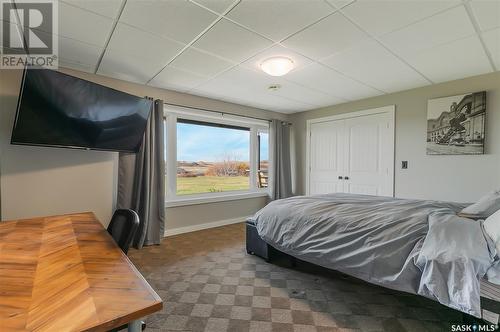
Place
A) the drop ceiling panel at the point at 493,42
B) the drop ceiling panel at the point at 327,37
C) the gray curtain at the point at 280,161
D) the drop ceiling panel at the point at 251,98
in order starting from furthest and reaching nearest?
the gray curtain at the point at 280,161 < the drop ceiling panel at the point at 251,98 < the drop ceiling panel at the point at 493,42 < the drop ceiling panel at the point at 327,37

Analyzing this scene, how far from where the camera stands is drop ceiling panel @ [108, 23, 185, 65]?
2.04 m

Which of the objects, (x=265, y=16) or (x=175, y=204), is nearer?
(x=265, y=16)

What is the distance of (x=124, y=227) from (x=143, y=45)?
1700 mm

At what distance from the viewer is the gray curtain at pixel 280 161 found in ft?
15.9

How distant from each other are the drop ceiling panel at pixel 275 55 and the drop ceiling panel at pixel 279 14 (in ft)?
0.98

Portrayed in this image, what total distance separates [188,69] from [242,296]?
249cm

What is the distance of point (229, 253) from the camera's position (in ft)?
9.85

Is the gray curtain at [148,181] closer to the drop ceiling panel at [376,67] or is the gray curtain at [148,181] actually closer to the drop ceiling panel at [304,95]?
the drop ceiling panel at [304,95]

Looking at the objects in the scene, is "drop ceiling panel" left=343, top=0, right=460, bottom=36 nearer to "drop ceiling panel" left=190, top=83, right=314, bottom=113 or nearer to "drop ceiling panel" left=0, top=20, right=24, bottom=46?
"drop ceiling panel" left=190, top=83, right=314, bottom=113

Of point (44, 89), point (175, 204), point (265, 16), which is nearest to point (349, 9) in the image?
point (265, 16)

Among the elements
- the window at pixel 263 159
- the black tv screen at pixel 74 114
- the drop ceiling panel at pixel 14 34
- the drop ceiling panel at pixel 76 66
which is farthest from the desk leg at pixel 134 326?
the window at pixel 263 159

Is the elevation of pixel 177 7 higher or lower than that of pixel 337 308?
higher

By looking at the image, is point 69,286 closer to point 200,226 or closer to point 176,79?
point 176,79

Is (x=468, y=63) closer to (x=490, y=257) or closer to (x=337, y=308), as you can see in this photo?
(x=490, y=257)
